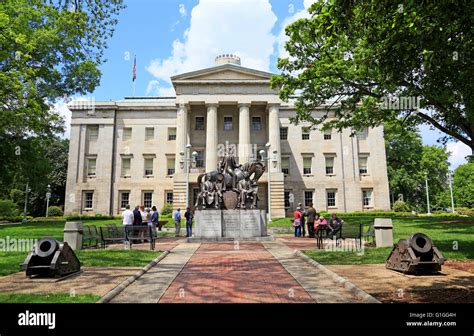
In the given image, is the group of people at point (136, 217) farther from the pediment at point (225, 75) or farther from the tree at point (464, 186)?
the tree at point (464, 186)

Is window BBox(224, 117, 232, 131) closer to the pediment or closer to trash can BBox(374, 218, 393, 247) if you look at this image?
the pediment

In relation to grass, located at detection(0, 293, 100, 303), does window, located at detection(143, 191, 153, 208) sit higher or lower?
higher

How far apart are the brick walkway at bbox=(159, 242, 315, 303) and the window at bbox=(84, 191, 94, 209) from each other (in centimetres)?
4474

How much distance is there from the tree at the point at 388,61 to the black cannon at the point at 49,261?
8407mm

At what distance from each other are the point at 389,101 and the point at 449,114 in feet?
10.2

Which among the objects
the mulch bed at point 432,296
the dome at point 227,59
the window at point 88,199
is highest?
the dome at point 227,59

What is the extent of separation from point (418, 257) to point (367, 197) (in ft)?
151

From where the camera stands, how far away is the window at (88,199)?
5188 centimetres

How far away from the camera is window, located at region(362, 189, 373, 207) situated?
5191cm

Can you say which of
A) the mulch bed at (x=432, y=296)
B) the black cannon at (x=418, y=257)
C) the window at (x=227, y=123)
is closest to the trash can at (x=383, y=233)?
the black cannon at (x=418, y=257)

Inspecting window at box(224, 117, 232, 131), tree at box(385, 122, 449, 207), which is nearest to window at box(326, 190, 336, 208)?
Answer: tree at box(385, 122, 449, 207)

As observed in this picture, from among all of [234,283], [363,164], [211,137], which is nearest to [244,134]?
[211,137]

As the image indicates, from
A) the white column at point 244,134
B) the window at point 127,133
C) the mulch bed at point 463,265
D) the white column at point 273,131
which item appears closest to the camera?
the mulch bed at point 463,265
